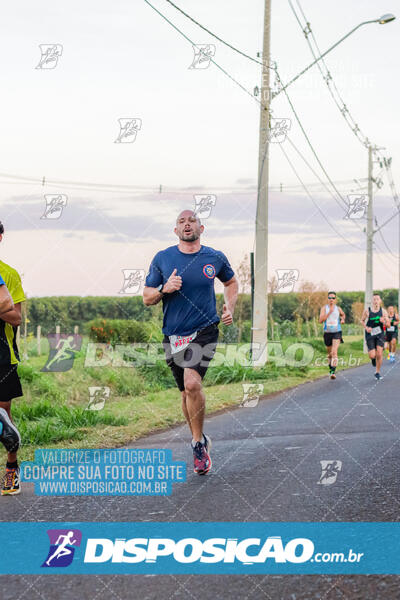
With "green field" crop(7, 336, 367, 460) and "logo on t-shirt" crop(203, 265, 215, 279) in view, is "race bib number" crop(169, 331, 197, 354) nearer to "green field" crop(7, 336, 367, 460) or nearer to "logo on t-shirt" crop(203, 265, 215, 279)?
"logo on t-shirt" crop(203, 265, 215, 279)

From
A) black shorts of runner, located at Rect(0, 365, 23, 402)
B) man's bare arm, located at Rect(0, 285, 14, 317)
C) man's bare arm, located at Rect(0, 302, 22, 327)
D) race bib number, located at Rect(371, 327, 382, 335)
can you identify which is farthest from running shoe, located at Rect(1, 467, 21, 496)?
race bib number, located at Rect(371, 327, 382, 335)

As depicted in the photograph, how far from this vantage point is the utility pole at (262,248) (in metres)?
16.9

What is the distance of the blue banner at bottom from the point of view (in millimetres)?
3816

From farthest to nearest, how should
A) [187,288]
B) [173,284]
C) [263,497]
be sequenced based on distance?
[187,288] → [173,284] → [263,497]

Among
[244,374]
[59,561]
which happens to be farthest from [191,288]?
[244,374]

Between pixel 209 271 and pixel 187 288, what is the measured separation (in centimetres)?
25

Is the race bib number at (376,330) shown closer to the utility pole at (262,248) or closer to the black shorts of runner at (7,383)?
the utility pole at (262,248)

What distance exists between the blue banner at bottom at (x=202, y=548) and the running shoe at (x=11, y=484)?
98 centimetres

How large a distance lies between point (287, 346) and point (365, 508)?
18129 mm

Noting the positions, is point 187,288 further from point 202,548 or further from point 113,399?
point 113,399

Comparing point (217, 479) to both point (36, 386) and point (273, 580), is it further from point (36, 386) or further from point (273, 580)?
point (36, 386)

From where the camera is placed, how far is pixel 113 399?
12664mm

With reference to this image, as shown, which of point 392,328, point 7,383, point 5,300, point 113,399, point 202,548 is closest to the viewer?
point 202,548

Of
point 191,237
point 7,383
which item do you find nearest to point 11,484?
point 7,383
